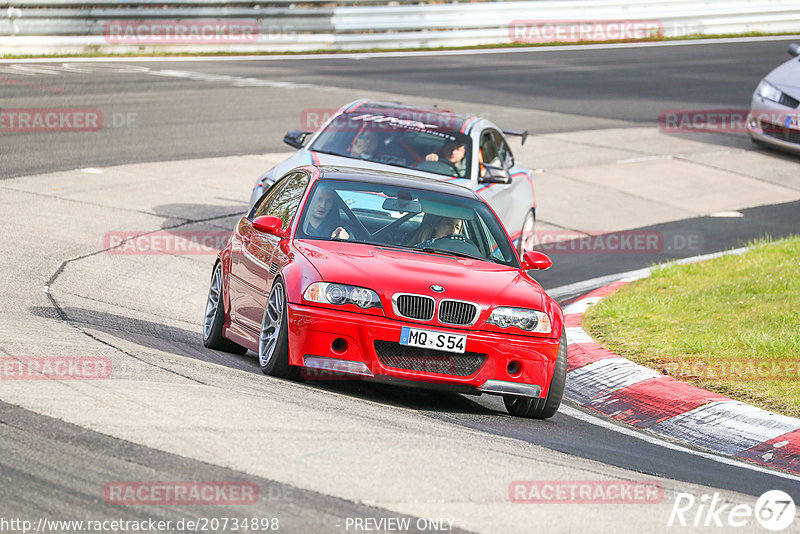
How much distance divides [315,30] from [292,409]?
88.6 ft

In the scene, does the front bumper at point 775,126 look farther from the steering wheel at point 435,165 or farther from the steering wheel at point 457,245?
the steering wheel at point 457,245

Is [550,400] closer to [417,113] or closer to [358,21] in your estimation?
[417,113]

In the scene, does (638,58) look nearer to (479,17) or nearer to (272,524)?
(479,17)

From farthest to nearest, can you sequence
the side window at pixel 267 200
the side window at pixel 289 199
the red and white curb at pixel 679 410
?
1. the side window at pixel 267 200
2. the side window at pixel 289 199
3. the red and white curb at pixel 679 410

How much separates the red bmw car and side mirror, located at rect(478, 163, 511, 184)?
345 cm

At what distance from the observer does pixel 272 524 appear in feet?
15.4

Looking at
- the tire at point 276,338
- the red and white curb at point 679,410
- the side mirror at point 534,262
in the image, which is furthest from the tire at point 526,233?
the tire at point 276,338

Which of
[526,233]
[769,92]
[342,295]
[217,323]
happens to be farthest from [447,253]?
[769,92]

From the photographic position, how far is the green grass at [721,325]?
8.83 metres

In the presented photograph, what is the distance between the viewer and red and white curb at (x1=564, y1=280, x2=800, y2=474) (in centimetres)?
759

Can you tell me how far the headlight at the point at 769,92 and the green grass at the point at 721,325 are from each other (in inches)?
338

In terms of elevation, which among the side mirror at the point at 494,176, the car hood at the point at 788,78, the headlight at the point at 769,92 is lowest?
the side mirror at the point at 494,176

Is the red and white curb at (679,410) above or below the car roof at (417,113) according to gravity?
below

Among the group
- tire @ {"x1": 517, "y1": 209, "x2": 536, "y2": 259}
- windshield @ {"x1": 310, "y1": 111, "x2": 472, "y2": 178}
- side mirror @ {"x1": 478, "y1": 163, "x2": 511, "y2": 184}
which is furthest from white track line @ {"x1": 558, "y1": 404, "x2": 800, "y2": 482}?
tire @ {"x1": 517, "y1": 209, "x2": 536, "y2": 259}
